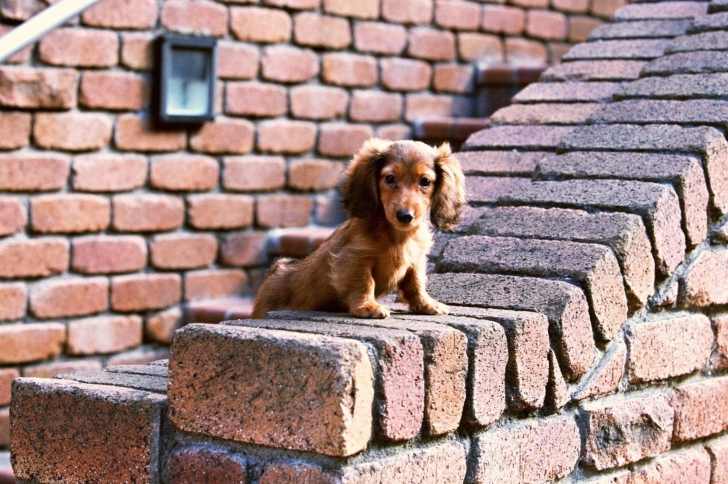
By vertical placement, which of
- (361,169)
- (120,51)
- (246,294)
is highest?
(120,51)

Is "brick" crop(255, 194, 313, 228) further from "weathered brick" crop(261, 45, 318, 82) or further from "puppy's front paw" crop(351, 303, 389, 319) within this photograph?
"puppy's front paw" crop(351, 303, 389, 319)

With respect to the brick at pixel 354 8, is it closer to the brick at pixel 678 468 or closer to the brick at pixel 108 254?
the brick at pixel 108 254

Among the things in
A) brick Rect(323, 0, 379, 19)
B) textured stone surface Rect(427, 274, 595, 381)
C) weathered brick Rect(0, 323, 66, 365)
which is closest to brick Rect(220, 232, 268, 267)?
weathered brick Rect(0, 323, 66, 365)

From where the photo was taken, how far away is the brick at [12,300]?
3545 millimetres

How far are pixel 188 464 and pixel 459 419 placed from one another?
48 centimetres

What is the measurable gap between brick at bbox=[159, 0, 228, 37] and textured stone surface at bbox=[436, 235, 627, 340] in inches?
72.2

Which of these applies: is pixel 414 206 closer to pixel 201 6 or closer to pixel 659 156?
pixel 659 156

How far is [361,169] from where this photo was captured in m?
2.18

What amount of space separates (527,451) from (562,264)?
1.31 ft

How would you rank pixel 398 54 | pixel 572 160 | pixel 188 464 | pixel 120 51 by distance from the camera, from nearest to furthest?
1. pixel 188 464
2. pixel 572 160
3. pixel 120 51
4. pixel 398 54

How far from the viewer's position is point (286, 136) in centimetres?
435

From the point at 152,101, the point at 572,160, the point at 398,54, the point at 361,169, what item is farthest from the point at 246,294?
the point at 361,169

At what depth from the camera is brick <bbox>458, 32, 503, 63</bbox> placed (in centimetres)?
501

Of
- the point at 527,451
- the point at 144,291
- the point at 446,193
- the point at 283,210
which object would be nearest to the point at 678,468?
the point at 527,451
